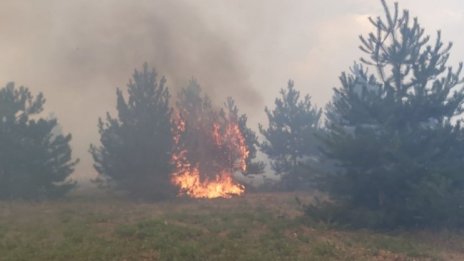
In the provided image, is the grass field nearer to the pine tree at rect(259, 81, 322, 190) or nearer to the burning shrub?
the burning shrub

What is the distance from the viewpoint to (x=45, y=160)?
95.2 feet

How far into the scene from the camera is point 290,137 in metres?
42.3

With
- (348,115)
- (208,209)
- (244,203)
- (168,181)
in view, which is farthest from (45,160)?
(348,115)

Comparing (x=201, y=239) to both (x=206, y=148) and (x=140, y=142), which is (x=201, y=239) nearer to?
(x=140, y=142)

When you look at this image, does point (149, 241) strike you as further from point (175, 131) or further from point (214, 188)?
point (214, 188)

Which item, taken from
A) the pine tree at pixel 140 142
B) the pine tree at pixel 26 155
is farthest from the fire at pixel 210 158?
the pine tree at pixel 26 155

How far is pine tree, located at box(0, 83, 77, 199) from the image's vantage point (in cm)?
2861

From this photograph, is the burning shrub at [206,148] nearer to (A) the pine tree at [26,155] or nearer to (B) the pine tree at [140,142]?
(B) the pine tree at [140,142]

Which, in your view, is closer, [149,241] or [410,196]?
[149,241]

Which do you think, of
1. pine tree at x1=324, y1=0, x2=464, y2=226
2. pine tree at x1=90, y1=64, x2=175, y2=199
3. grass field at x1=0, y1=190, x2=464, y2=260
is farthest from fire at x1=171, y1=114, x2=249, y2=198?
pine tree at x1=324, y1=0, x2=464, y2=226

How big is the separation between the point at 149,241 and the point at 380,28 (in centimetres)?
1457

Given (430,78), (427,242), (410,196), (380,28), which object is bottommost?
(427,242)

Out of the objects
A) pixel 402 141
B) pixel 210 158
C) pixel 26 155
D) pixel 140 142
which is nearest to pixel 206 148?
pixel 210 158

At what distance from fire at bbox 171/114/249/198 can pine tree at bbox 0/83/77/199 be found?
8.60 metres
